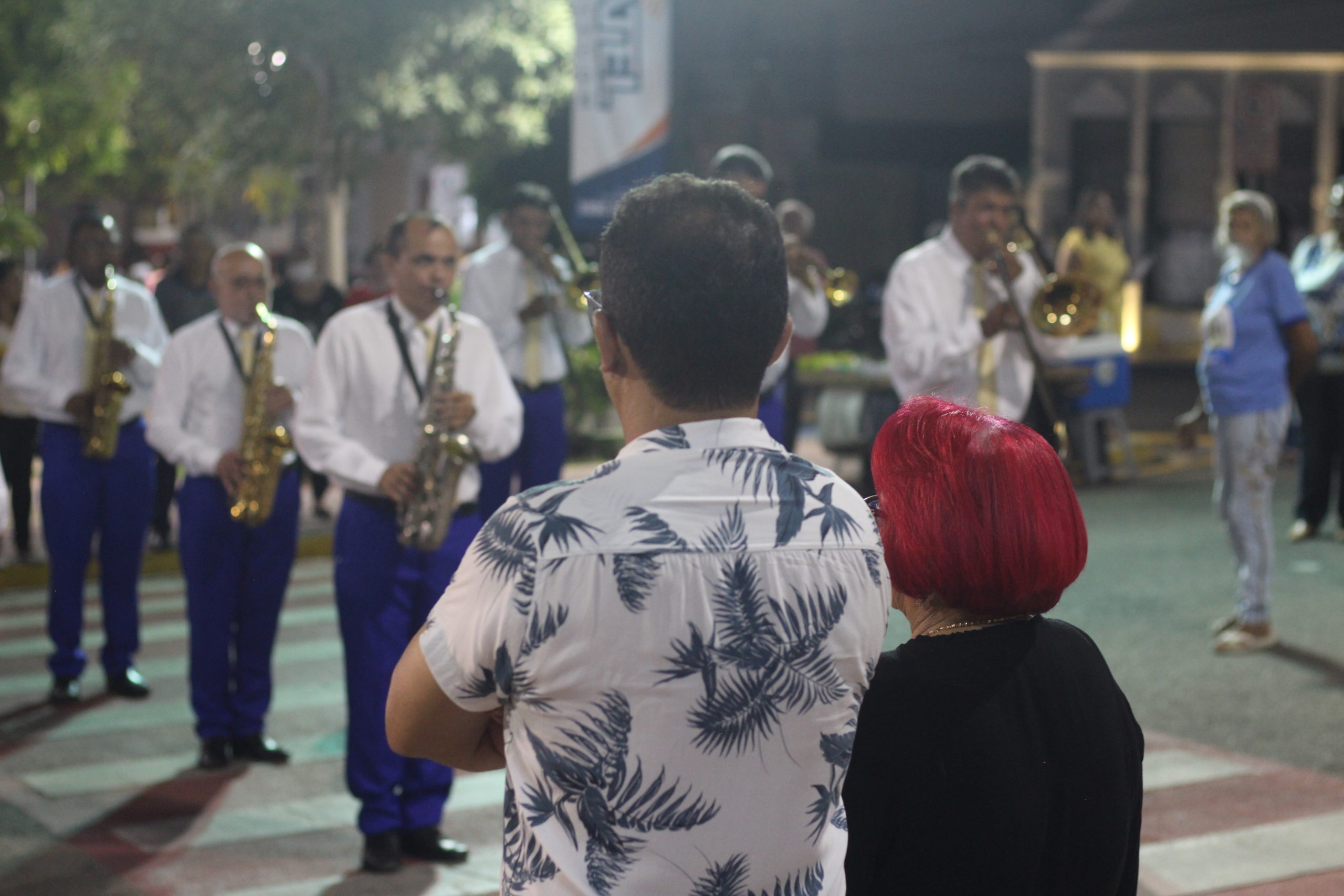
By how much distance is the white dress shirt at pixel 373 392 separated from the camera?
199 inches

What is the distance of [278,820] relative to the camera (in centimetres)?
541

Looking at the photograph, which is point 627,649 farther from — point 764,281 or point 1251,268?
point 1251,268

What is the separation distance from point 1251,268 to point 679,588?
6.52 metres

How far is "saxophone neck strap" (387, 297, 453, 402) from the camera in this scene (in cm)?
512

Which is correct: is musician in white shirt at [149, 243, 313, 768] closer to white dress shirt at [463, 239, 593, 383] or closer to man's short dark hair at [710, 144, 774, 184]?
man's short dark hair at [710, 144, 774, 184]

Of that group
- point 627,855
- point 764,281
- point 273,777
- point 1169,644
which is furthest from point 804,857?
point 1169,644

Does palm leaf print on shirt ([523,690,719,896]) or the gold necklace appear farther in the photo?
the gold necklace

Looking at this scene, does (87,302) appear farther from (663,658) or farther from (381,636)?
(663,658)

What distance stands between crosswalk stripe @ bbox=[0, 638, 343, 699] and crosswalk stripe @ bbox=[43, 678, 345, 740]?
213 millimetres

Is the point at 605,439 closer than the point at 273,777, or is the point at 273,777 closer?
the point at 273,777

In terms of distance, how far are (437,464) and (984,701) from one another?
293 cm

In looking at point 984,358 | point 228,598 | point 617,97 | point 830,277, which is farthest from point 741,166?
point 617,97

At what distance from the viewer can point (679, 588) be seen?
6.05ft

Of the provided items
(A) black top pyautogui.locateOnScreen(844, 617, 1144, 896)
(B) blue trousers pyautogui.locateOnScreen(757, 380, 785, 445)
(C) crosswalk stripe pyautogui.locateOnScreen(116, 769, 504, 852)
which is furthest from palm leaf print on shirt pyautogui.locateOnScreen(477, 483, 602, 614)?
(B) blue trousers pyautogui.locateOnScreen(757, 380, 785, 445)
